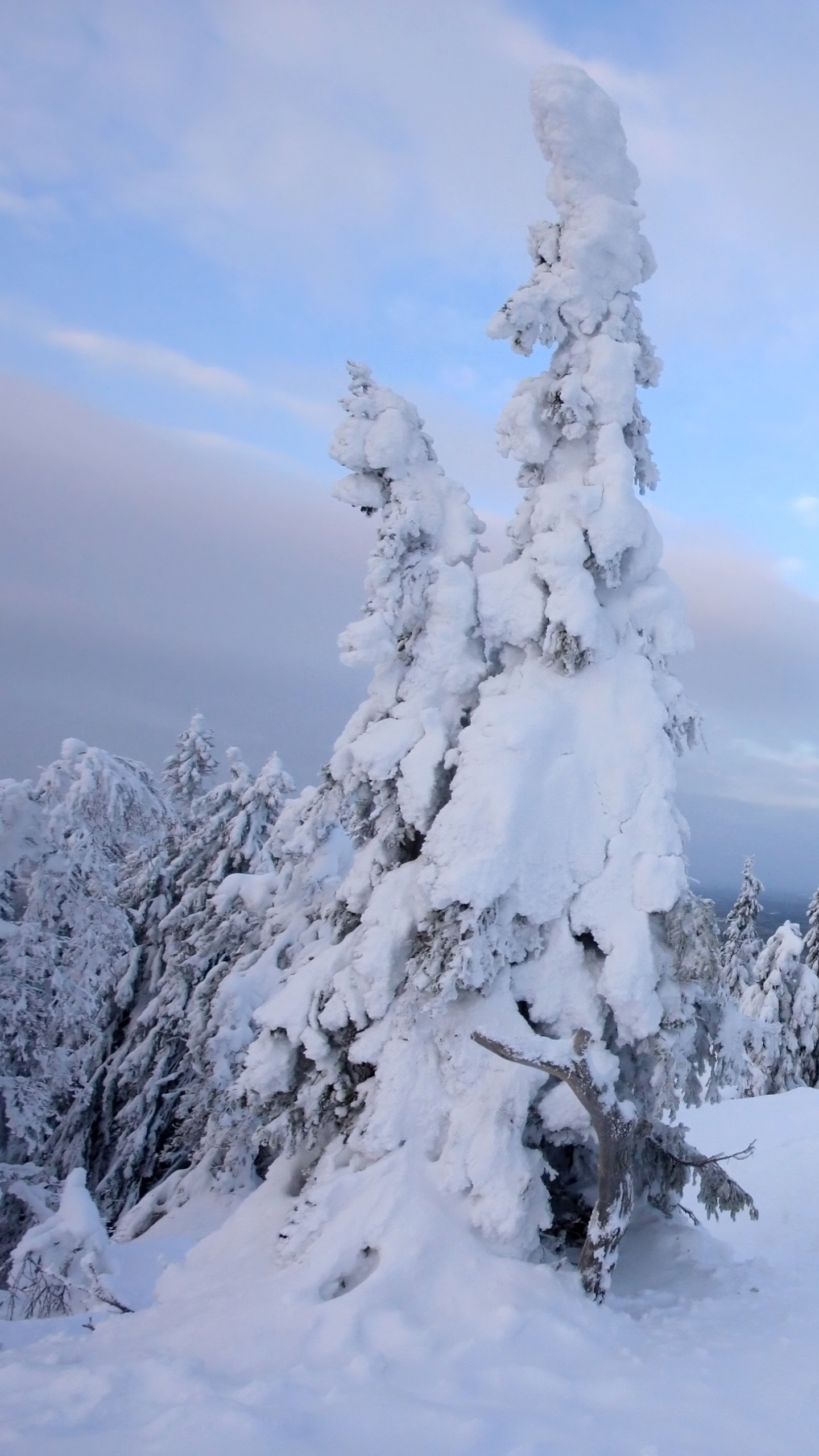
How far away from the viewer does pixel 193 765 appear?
28797 mm

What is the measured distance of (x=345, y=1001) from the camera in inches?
379

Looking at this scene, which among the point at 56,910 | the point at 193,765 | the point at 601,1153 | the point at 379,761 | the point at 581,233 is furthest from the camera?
the point at 193,765

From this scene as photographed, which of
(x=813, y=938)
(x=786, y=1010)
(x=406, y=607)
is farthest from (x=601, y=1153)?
(x=813, y=938)

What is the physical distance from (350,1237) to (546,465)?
31.7 feet

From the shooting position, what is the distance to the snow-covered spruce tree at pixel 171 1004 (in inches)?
702

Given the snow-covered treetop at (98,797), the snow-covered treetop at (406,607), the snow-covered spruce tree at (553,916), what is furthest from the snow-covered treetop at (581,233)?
the snow-covered treetop at (98,797)

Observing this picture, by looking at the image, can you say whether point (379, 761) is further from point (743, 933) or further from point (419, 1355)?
point (743, 933)

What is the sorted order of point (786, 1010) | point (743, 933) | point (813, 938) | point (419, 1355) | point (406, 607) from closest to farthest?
1. point (419, 1355)
2. point (406, 607)
3. point (786, 1010)
4. point (813, 938)
5. point (743, 933)

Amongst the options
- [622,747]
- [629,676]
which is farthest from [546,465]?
[622,747]

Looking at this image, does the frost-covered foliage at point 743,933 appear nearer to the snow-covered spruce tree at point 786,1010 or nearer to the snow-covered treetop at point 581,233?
the snow-covered spruce tree at point 786,1010

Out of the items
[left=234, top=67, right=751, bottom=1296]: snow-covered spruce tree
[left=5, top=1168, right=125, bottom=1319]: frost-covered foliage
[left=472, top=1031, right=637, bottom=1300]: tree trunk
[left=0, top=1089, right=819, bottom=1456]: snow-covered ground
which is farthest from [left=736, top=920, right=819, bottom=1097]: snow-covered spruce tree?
[left=5, top=1168, right=125, bottom=1319]: frost-covered foliage

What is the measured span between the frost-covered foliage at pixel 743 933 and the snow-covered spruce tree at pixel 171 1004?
24.5m

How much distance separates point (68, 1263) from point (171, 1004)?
949cm

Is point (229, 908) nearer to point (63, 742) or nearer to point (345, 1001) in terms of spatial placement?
point (63, 742)
